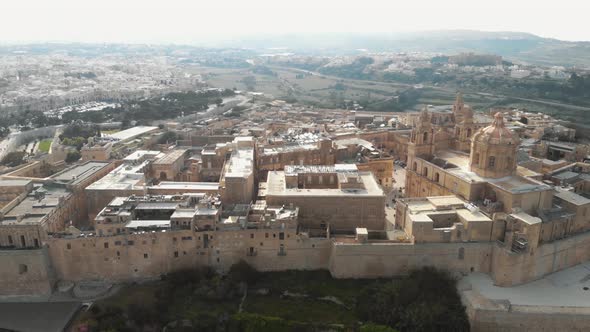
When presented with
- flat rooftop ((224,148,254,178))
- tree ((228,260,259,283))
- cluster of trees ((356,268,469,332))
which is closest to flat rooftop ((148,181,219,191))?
flat rooftop ((224,148,254,178))

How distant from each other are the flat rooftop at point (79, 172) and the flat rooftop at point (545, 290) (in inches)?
1195

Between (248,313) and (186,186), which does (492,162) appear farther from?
(186,186)

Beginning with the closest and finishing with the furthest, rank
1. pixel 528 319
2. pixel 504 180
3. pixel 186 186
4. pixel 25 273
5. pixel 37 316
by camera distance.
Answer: pixel 528 319 < pixel 37 316 < pixel 25 273 < pixel 504 180 < pixel 186 186

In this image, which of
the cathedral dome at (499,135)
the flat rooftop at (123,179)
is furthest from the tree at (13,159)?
the cathedral dome at (499,135)

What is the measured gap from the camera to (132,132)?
67.7 m

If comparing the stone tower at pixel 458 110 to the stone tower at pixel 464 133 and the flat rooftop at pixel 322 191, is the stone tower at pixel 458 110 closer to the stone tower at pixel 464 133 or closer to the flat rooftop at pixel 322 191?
the stone tower at pixel 464 133

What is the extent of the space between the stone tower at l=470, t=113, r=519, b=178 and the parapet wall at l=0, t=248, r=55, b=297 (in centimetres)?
3140

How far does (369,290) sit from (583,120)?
2796 inches

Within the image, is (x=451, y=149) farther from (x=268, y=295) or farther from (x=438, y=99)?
(x=438, y=99)

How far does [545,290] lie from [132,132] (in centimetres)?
5499

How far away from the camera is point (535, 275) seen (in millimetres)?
32188

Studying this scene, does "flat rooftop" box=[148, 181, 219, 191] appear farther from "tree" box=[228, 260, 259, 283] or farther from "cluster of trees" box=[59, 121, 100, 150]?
"cluster of trees" box=[59, 121, 100, 150]

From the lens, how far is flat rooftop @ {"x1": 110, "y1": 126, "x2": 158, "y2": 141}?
63.9 metres

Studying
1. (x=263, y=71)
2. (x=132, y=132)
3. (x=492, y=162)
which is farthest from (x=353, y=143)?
(x=263, y=71)
